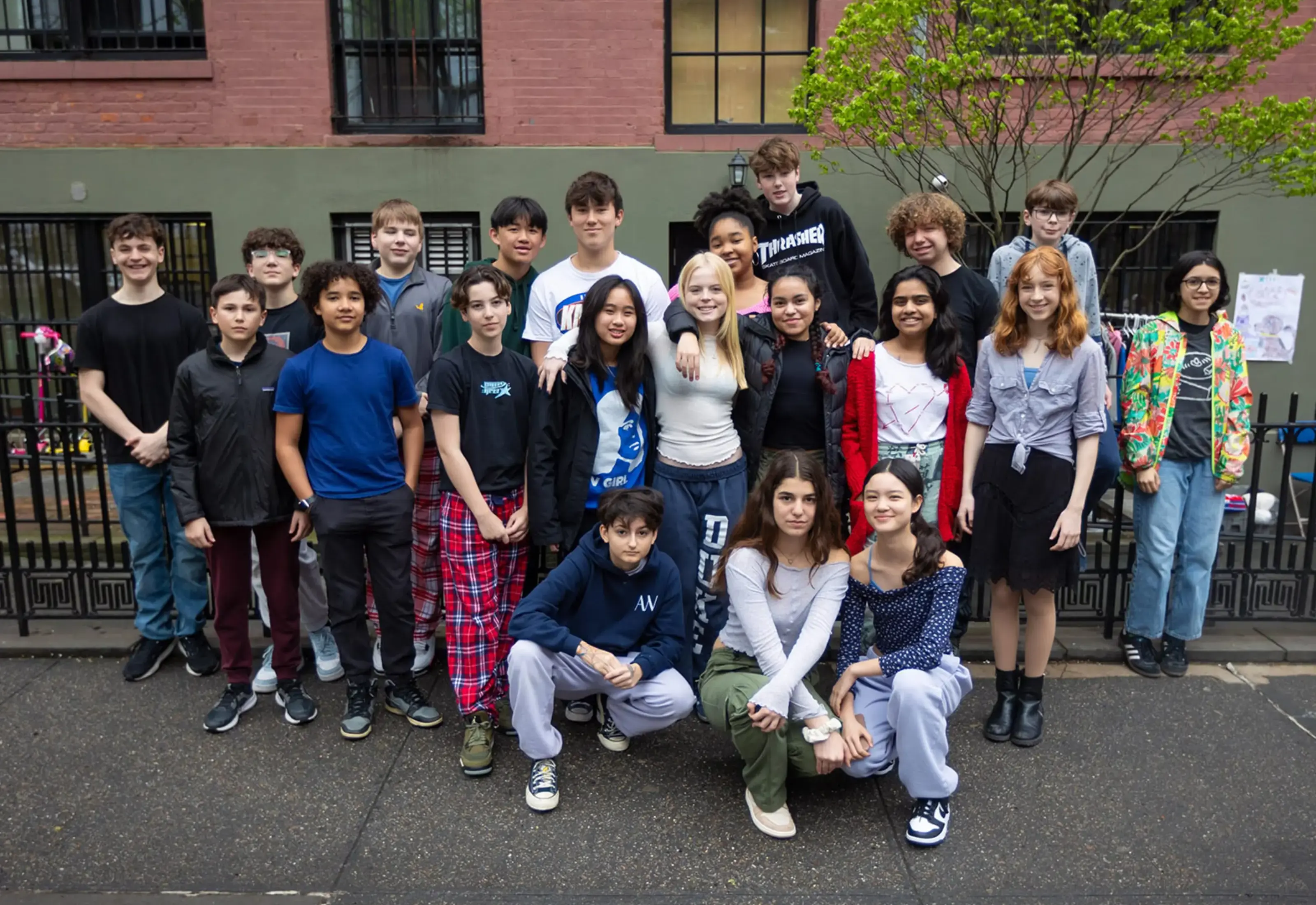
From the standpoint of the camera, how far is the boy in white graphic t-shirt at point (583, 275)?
415 centimetres

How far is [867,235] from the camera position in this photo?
905cm

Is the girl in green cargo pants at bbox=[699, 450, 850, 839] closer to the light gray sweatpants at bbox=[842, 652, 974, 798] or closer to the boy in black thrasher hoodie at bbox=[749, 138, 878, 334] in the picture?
the light gray sweatpants at bbox=[842, 652, 974, 798]

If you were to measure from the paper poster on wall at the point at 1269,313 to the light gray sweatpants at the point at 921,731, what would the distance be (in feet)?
24.5

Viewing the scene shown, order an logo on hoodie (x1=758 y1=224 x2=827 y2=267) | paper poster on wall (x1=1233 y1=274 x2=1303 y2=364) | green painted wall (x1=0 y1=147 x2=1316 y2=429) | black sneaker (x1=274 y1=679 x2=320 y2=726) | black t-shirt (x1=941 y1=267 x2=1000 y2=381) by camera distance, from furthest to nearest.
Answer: paper poster on wall (x1=1233 y1=274 x2=1303 y2=364) < green painted wall (x1=0 y1=147 x2=1316 y2=429) < an logo on hoodie (x1=758 y1=224 x2=827 y2=267) < black t-shirt (x1=941 y1=267 x2=1000 y2=381) < black sneaker (x1=274 y1=679 x2=320 y2=726)

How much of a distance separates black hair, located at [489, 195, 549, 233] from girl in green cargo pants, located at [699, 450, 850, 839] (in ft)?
5.52

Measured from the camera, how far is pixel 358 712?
4.05 meters

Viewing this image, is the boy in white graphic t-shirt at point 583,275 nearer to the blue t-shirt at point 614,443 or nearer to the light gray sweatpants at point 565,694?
the blue t-shirt at point 614,443

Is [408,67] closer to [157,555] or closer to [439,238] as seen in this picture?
[439,238]

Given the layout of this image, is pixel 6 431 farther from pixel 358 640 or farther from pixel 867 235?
pixel 867 235

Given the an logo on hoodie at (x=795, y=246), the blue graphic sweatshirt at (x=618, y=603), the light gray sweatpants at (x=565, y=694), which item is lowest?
the light gray sweatpants at (x=565, y=694)

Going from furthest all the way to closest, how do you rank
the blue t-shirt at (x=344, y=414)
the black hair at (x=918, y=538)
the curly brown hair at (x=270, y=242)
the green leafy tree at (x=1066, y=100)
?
the green leafy tree at (x=1066, y=100)
the curly brown hair at (x=270, y=242)
the blue t-shirt at (x=344, y=414)
the black hair at (x=918, y=538)

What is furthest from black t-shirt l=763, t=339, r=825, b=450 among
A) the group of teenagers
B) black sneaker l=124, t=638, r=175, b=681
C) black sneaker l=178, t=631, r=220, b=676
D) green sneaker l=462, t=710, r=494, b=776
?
black sneaker l=124, t=638, r=175, b=681

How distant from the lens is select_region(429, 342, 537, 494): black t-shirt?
12.6 feet

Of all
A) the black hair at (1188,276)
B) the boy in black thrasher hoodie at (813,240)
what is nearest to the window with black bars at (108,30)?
the boy in black thrasher hoodie at (813,240)
